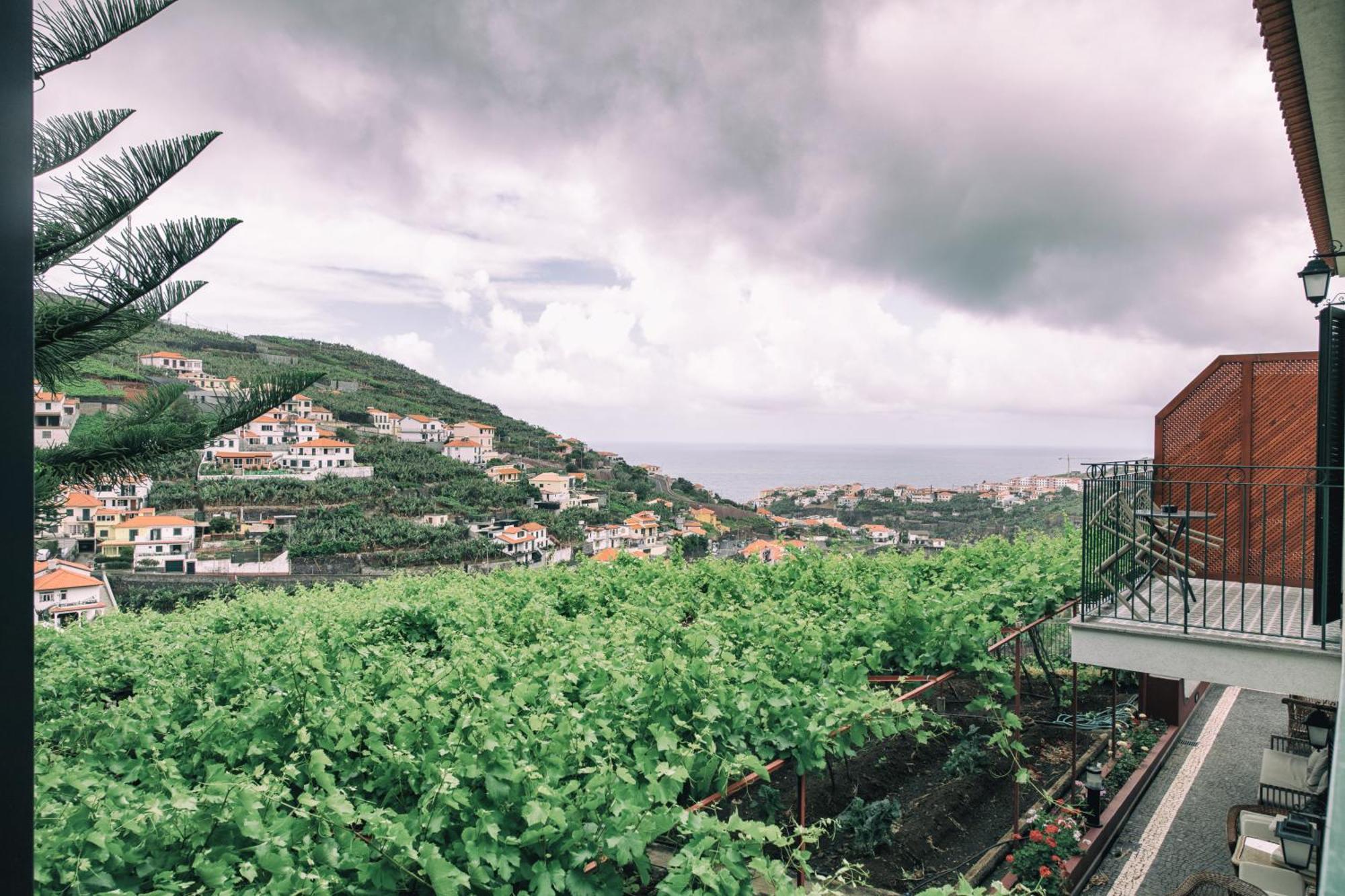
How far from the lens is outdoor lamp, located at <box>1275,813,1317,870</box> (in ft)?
11.5

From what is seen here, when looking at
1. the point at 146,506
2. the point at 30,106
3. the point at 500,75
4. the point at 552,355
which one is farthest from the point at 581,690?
the point at 552,355

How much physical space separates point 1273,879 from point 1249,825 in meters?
0.74

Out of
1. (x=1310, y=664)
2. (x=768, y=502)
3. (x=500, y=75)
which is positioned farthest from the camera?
(x=768, y=502)

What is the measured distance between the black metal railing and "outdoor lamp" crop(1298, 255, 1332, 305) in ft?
3.90

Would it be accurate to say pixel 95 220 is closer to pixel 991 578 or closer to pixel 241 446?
pixel 991 578

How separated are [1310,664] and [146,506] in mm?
32772

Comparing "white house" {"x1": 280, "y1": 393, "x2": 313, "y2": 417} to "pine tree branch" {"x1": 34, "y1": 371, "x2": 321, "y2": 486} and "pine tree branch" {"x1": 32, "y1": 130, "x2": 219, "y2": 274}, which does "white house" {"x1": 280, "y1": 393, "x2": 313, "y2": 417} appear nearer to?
"pine tree branch" {"x1": 34, "y1": 371, "x2": 321, "y2": 486}

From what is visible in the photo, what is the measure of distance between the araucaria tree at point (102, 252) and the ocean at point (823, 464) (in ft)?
96.4

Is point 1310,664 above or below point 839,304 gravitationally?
below

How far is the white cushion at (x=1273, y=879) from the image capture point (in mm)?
3664

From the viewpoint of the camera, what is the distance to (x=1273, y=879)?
3.74 meters

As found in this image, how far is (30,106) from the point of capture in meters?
0.47

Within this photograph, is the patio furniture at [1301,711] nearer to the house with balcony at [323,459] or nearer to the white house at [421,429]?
the house with balcony at [323,459]

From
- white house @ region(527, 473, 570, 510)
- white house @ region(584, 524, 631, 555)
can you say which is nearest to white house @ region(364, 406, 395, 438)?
white house @ region(527, 473, 570, 510)
